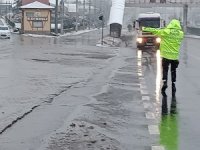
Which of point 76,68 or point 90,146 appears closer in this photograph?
point 90,146

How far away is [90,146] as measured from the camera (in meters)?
7.45

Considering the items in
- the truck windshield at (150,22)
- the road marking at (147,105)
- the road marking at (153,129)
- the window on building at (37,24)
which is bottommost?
the road marking at (147,105)

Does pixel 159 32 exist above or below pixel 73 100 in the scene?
above

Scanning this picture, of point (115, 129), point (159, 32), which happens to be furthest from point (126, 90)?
point (115, 129)

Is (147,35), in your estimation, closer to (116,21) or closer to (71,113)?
(71,113)

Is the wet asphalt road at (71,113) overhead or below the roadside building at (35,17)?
below

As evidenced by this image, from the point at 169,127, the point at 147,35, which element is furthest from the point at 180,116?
the point at 147,35

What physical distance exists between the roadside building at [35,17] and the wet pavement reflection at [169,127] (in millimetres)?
53257

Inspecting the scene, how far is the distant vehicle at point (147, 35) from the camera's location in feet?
116

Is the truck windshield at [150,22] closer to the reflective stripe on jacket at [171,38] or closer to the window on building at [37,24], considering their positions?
the reflective stripe on jacket at [171,38]

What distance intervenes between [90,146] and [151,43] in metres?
28.8

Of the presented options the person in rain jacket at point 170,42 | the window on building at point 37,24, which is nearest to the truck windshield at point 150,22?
the person in rain jacket at point 170,42

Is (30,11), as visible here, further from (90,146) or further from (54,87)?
(90,146)

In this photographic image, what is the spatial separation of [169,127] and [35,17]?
185 feet
